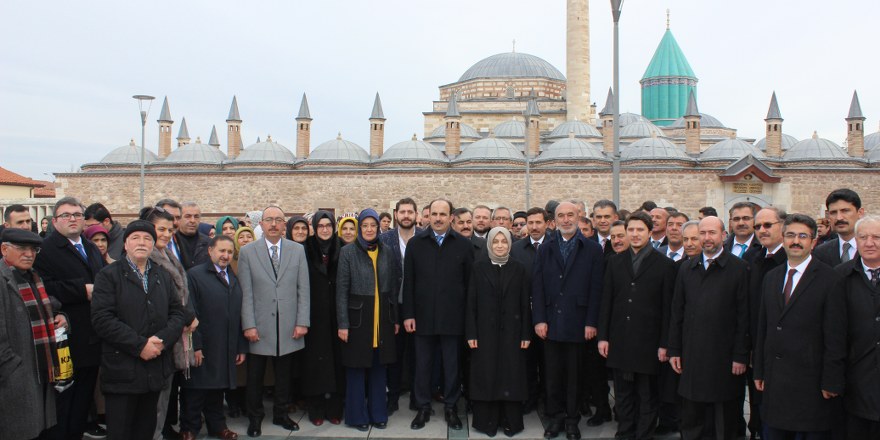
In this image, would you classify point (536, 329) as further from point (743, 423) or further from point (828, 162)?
point (828, 162)

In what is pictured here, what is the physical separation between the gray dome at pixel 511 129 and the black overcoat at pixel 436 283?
2716cm

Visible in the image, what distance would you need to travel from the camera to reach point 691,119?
89.8 feet

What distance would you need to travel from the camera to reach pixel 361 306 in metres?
5.43

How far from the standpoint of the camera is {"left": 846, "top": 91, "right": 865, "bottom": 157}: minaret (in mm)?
26828

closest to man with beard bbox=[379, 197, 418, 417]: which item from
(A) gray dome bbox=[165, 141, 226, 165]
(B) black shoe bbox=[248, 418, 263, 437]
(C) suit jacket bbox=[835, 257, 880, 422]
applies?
(B) black shoe bbox=[248, 418, 263, 437]

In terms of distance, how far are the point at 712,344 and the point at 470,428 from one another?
2.07 meters

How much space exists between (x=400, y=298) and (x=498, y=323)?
1.15 m

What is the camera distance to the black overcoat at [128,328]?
4.11 m

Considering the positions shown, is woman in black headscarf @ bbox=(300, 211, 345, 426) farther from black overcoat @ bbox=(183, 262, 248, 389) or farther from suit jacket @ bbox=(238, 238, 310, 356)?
black overcoat @ bbox=(183, 262, 248, 389)

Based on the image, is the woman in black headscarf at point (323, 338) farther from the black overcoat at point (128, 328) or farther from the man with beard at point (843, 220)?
the man with beard at point (843, 220)

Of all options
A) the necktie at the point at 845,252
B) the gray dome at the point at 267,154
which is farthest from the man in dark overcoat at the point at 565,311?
the gray dome at the point at 267,154

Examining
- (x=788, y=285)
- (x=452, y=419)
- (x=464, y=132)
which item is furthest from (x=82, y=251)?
(x=464, y=132)

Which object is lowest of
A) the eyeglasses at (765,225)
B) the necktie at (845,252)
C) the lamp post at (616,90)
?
the necktie at (845,252)

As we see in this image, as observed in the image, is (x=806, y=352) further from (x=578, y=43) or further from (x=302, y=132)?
Result: (x=578, y=43)
